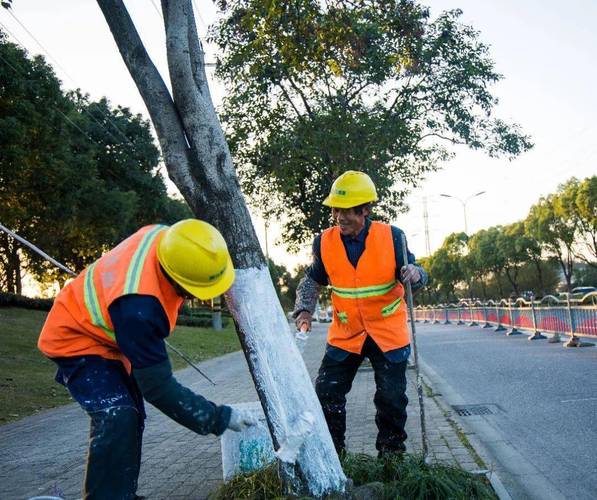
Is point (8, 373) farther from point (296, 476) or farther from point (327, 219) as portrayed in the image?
point (296, 476)

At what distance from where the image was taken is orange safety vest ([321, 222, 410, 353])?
424cm

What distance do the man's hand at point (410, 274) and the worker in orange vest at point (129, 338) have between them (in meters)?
1.43

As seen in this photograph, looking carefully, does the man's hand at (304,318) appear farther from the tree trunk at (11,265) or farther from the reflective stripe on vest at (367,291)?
the tree trunk at (11,265)

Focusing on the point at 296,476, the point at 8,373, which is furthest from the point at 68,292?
the point at 8,373

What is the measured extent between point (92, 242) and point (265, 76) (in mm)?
22791

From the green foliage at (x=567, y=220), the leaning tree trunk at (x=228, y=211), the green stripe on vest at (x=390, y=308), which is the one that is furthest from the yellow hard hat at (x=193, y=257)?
the green foliage at (x=567, y=220)

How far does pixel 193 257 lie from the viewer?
9.09ft

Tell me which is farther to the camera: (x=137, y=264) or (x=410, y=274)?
(x=410, y=274)

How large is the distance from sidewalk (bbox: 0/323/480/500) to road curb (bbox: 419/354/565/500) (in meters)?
0.16

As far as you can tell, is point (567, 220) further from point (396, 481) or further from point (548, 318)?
point (396, 481)

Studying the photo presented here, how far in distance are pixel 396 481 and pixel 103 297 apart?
1.92 m

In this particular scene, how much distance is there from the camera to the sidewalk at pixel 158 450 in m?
4.97

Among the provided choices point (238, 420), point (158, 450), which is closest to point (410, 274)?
point (238, 420)

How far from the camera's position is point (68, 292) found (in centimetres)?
301
